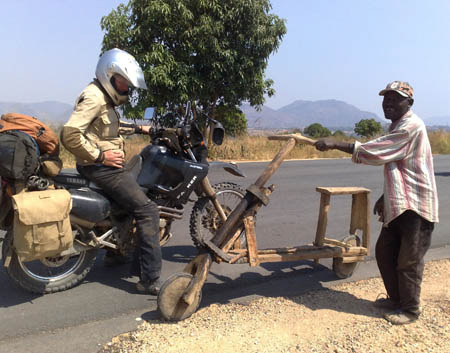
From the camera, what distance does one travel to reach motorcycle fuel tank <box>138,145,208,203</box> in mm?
4004

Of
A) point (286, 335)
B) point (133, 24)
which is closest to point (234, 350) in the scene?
point (286, 335)

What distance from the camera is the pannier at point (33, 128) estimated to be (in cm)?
324

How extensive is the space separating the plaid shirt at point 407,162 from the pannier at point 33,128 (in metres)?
2.67

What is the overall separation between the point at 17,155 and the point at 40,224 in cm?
59

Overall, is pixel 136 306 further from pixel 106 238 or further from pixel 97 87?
pixel 97 87

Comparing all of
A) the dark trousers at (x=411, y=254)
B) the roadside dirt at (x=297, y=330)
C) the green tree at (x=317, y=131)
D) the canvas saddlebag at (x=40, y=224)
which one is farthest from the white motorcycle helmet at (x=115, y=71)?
the green tree at (x=317, y=131)

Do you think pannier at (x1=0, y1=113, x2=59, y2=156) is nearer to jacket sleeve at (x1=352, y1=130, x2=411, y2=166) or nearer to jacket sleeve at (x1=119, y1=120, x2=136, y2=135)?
jacket sleeve at (x1=119, y1=120, x2=136, y2=135)

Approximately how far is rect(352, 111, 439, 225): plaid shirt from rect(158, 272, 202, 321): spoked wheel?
180 centimetres

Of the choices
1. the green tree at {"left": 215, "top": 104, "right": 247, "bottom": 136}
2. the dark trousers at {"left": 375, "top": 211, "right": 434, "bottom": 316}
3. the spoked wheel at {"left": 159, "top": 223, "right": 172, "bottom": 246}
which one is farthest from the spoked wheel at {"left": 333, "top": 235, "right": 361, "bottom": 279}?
the green tree at {"left": 215, "top": 104, "right": 247, "bottom": 136}

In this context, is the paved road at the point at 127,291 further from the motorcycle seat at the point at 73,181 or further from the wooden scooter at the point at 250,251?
the motorcycle seat at the point at 73,181

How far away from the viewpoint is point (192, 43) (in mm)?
14602

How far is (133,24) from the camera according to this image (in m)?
15.0

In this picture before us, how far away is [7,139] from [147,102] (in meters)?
12.1

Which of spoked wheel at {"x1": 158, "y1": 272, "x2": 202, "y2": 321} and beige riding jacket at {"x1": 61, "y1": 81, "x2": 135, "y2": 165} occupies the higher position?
beige riding jacket at {"x1": 61, "y1": 81, "x2": 135, "y2": 165}
